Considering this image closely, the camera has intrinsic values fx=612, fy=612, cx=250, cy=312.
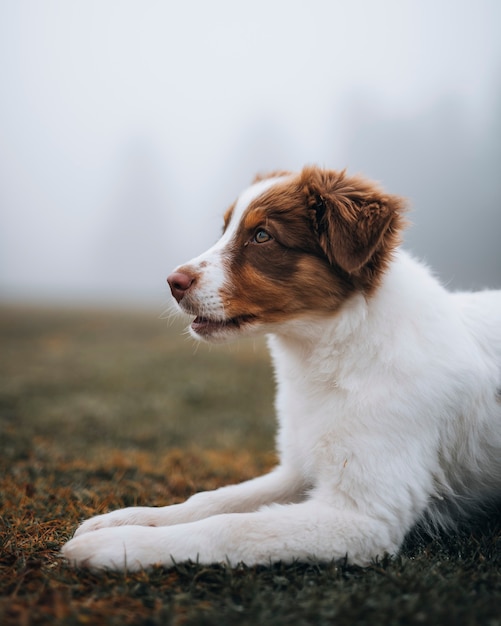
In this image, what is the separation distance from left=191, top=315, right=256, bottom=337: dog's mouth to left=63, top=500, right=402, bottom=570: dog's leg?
1109 mm

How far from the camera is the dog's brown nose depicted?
11.6 feet

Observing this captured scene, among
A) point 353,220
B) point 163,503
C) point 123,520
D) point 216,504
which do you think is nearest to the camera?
point 123,520

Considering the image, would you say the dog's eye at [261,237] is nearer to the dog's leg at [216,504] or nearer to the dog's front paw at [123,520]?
the dog's leg at [216,504]

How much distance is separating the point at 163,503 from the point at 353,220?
7.87 ft

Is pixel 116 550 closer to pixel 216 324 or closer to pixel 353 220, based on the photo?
pixel 216 324

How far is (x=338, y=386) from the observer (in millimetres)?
3352

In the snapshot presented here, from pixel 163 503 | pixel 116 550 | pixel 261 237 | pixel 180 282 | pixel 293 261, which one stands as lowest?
pixel 163 503

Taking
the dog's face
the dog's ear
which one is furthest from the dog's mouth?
the dog's ear

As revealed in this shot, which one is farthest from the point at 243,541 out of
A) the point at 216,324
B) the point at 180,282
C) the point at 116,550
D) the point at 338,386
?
the point at 180,282

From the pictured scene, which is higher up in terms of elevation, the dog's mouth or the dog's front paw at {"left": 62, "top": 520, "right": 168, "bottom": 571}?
the dog's mouth

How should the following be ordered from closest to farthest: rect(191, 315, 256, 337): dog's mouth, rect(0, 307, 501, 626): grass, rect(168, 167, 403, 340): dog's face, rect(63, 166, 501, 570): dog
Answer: rect(0, 307, 501, 626): grass, rect(63, 166, 501, 570): dog, rect(168, 167, 403, 340): dog's face, rect(191, 315, 256, 337): dog's mouth

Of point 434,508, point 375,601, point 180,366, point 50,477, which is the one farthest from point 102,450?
point 180,366

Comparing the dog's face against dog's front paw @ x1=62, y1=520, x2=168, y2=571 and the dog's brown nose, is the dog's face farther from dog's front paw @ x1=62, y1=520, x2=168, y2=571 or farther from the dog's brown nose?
dog's front paw @ x1=62, y1=520, x2=168, y2=571

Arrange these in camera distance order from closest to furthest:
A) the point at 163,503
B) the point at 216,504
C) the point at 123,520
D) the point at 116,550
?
the point at 116,550 < the point at 123,520 < the point at 216,504 < the point at 163,503
